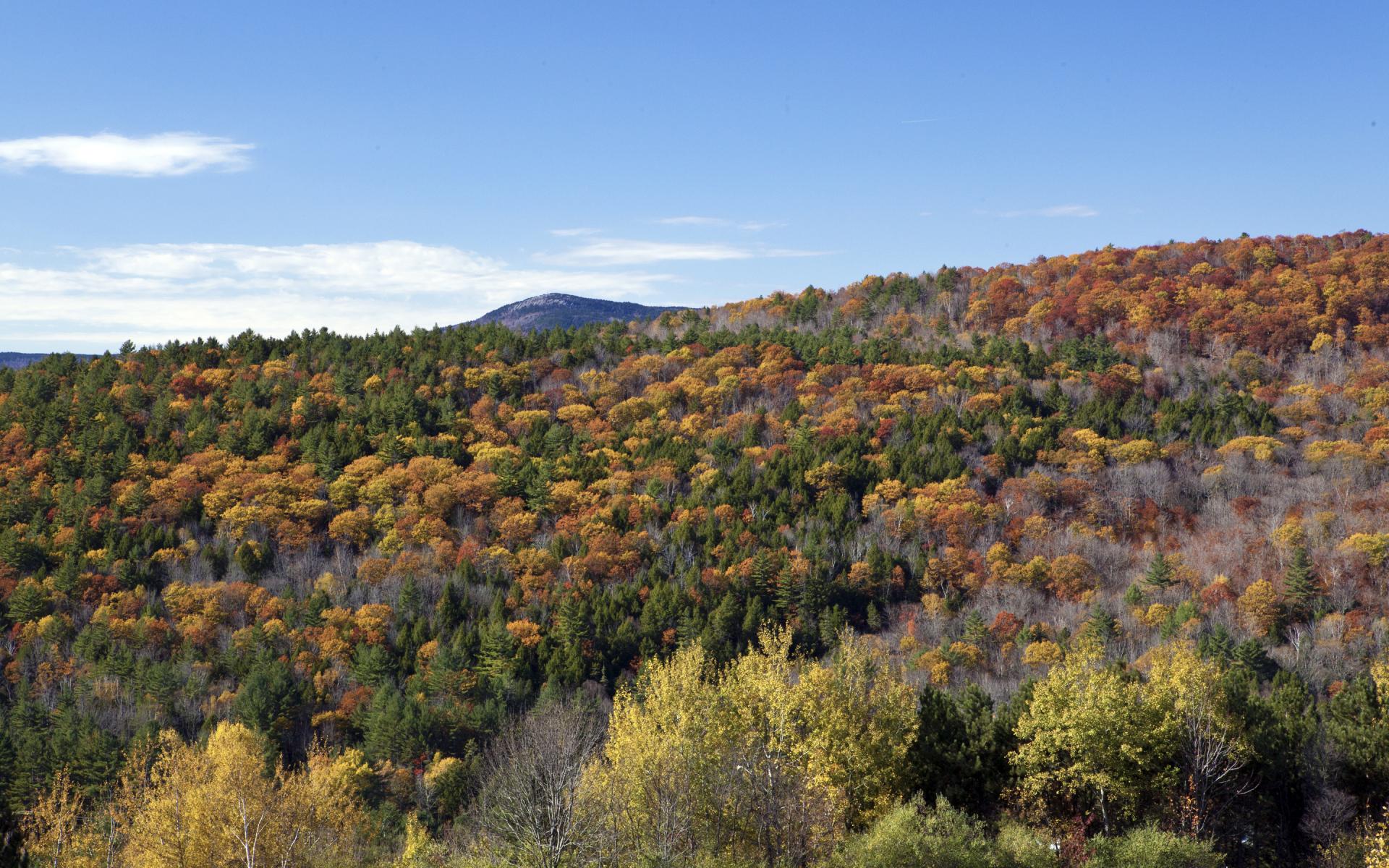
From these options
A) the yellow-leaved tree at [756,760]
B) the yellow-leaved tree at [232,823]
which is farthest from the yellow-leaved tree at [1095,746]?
the yellow-leaved tree at [232,823]

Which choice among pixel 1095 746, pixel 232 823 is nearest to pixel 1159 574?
pixel 1095 746

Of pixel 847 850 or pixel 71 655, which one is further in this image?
pixel 71 655

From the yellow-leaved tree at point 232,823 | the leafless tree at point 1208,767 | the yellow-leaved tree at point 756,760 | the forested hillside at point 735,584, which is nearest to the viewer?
the yellow-leaved tree at point 756,760

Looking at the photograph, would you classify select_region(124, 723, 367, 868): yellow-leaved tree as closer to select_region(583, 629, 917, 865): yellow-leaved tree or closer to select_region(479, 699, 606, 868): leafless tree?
select_region(479, 699, 606, 868): leafless tree

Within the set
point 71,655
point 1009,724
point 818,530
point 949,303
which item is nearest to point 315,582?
point 71,655

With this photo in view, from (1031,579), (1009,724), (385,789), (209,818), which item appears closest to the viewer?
(209,818)

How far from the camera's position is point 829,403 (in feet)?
495

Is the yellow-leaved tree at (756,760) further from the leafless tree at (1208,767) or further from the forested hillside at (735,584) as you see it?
the leafless tree at (1208,767)

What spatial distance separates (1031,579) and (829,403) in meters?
45.3

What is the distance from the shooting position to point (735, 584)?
11200 cm

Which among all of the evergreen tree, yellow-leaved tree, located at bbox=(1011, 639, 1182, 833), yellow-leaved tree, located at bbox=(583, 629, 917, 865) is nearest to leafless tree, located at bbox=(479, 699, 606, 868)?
yellow-leaved tree, located at bbox=(583, 629, 917, 865)

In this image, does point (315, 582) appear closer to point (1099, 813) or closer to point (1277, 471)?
point (1099, 813)

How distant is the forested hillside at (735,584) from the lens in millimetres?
44062

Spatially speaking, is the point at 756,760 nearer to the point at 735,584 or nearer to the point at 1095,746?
the point at 1095,746
